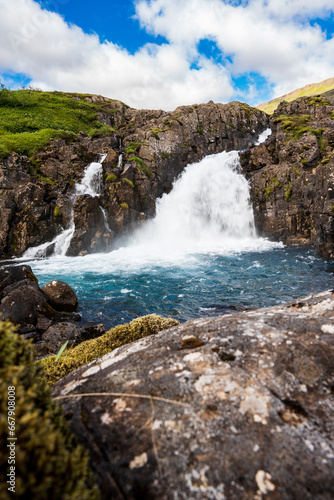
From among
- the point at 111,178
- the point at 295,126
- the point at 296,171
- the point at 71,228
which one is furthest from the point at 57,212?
the point at 295,126

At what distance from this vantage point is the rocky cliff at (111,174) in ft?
81.2

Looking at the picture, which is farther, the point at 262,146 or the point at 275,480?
the point at 262,146

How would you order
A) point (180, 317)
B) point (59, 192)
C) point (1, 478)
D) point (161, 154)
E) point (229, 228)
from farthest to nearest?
point (161, 154) → point (229, 228) → point (59, 192) → point (180, 317) → point (1, 478)

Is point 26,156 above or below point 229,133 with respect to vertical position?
below

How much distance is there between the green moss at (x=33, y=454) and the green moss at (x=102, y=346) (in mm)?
2457

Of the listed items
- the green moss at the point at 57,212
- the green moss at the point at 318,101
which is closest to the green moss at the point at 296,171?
the green moss at the point at 318,101

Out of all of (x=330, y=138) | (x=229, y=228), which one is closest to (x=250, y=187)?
(x=229, y=228)

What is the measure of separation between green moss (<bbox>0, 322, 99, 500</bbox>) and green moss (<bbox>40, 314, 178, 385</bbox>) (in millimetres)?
2457

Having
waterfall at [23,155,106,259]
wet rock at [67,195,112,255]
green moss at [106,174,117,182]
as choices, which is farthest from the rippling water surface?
green moss at [106,174,117,182]

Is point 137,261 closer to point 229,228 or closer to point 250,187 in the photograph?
point 229,228

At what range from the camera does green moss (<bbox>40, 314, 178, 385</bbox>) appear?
149 inches

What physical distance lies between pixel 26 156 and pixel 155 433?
35125 millimetres

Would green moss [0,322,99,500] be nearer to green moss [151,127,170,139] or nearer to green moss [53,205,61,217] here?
green moss [53,205,61,217]

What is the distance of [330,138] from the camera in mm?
25453
